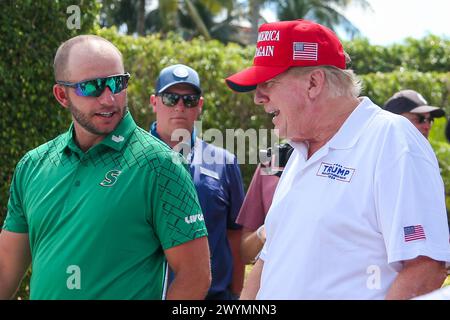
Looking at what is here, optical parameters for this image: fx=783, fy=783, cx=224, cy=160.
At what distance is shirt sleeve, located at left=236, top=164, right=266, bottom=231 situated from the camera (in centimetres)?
474

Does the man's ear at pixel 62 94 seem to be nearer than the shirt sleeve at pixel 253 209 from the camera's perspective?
Yes

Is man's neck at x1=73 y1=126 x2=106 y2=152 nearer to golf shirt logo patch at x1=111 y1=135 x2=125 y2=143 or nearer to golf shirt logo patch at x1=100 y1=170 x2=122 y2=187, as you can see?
golf shirt logo patch at x1=111 y1=135 x2=125 y2=143

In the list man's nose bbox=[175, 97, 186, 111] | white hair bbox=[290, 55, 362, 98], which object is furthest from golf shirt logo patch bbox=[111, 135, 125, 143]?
man's nose bbox=[175, 97, 186, 111]

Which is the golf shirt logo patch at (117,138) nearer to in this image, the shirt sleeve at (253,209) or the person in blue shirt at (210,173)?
the person in blue shirt at (210,173)

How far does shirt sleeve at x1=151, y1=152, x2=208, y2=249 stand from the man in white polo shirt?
0.33 m

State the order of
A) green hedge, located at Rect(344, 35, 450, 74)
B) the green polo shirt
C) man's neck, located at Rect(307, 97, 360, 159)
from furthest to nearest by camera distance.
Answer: green hedge, located at Rect(344, 35, 450, 74) → the green polo shirt → man's neck, located at Rect(307, 97, 360, 159)

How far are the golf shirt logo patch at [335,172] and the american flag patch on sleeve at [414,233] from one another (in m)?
0.27

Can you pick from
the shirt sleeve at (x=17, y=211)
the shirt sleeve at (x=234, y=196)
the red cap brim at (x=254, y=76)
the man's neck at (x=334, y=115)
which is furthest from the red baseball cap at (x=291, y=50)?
the shirt sleeve at (x=234, y=196)

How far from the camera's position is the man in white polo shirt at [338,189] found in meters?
2.54

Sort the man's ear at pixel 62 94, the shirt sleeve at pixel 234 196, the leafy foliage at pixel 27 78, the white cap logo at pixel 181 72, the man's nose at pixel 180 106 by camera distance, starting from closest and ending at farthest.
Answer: the man's ear at pixel 62 94 < the shirt sleeve at pixel 234 196 < the man's nose at pixel 180 106 < the white cap logo at pixel 181 72 < the leafy foliage at pixel 27 78

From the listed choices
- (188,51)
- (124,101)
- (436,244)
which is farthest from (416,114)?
(188,51)

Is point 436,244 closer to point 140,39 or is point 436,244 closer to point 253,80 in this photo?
point 253,80

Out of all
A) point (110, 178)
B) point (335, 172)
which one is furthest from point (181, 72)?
point (335, 172)

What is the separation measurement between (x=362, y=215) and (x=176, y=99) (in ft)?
9.19
